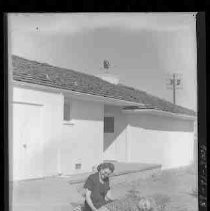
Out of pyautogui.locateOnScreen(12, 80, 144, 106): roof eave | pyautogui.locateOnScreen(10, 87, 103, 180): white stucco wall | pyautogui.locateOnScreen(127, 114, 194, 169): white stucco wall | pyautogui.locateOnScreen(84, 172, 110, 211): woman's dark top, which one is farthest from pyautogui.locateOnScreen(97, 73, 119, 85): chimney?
pyautogui.locateOnScreen(84, 172, 110, 211): woman's dark top

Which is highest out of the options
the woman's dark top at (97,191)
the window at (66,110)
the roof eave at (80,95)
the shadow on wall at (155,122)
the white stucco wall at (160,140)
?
the roof eave at (80,95)

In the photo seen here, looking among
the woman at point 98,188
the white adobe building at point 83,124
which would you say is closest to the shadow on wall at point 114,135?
the white adobe building at point 83,124

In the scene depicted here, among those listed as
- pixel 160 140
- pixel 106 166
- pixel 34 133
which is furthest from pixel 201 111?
pixel 34 133

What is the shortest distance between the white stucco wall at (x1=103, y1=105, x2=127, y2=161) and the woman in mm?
125

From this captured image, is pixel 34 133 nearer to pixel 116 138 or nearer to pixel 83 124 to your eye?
pixel 83 124

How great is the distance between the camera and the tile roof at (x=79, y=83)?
624 centimetres

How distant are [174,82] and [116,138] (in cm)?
90

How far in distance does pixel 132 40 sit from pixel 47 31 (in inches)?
37.0

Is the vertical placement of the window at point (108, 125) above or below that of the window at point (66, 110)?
below

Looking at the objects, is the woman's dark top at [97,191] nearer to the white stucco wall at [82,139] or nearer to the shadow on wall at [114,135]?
the white stucco wall at [82,139]

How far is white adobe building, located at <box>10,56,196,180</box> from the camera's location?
20.4 ft

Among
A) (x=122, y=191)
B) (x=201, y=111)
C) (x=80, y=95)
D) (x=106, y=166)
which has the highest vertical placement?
(x=80, y=95)

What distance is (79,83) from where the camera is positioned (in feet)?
20.8

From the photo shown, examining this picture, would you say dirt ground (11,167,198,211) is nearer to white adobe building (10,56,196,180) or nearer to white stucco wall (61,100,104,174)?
white adobe building (10,56,196,180)
